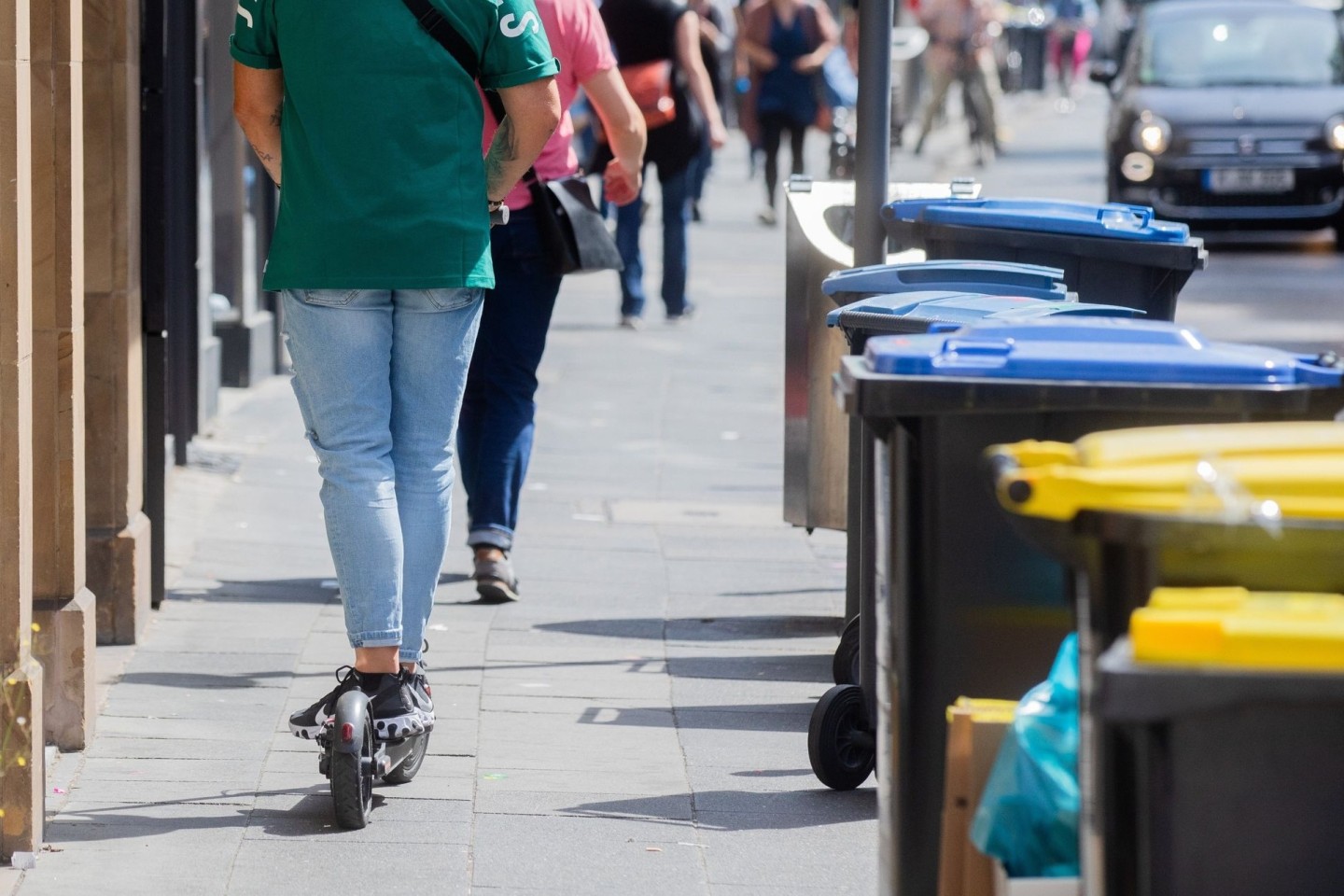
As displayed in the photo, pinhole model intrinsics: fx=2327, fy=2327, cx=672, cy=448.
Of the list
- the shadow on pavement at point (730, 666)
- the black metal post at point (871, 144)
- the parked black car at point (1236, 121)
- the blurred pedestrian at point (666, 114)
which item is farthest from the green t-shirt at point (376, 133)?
the parked black car at point (1236, 121)

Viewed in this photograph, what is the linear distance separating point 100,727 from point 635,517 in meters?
3.16

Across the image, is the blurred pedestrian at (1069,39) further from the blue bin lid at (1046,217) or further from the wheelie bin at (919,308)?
the wheelie bin at (919,308)

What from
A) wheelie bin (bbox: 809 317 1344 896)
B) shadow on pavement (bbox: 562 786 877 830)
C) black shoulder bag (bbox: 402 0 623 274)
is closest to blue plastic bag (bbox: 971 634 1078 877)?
wheelie bin (bbox: 809 317 1344 896)

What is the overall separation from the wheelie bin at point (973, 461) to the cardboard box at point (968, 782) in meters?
0.20

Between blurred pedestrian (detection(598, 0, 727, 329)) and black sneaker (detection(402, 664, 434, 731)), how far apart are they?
5671 millimetres

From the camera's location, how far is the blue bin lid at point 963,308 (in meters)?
4.27

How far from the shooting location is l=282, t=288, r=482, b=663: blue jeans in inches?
177

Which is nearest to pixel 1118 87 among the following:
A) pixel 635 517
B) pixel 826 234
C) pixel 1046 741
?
pixel 635 517

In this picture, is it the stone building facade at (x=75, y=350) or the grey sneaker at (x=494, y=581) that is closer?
the stone building facade at (x=75, y=350)

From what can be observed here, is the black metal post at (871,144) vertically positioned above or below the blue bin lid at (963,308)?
above

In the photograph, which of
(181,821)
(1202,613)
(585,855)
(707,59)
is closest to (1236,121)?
(707,59)

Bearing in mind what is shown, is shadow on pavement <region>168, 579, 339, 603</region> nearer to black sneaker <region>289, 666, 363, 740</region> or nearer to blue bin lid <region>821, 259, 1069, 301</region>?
black sneaker <region>289, 666, 363, 740</region>

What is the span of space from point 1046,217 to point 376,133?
1791mm

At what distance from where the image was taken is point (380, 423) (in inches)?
179
